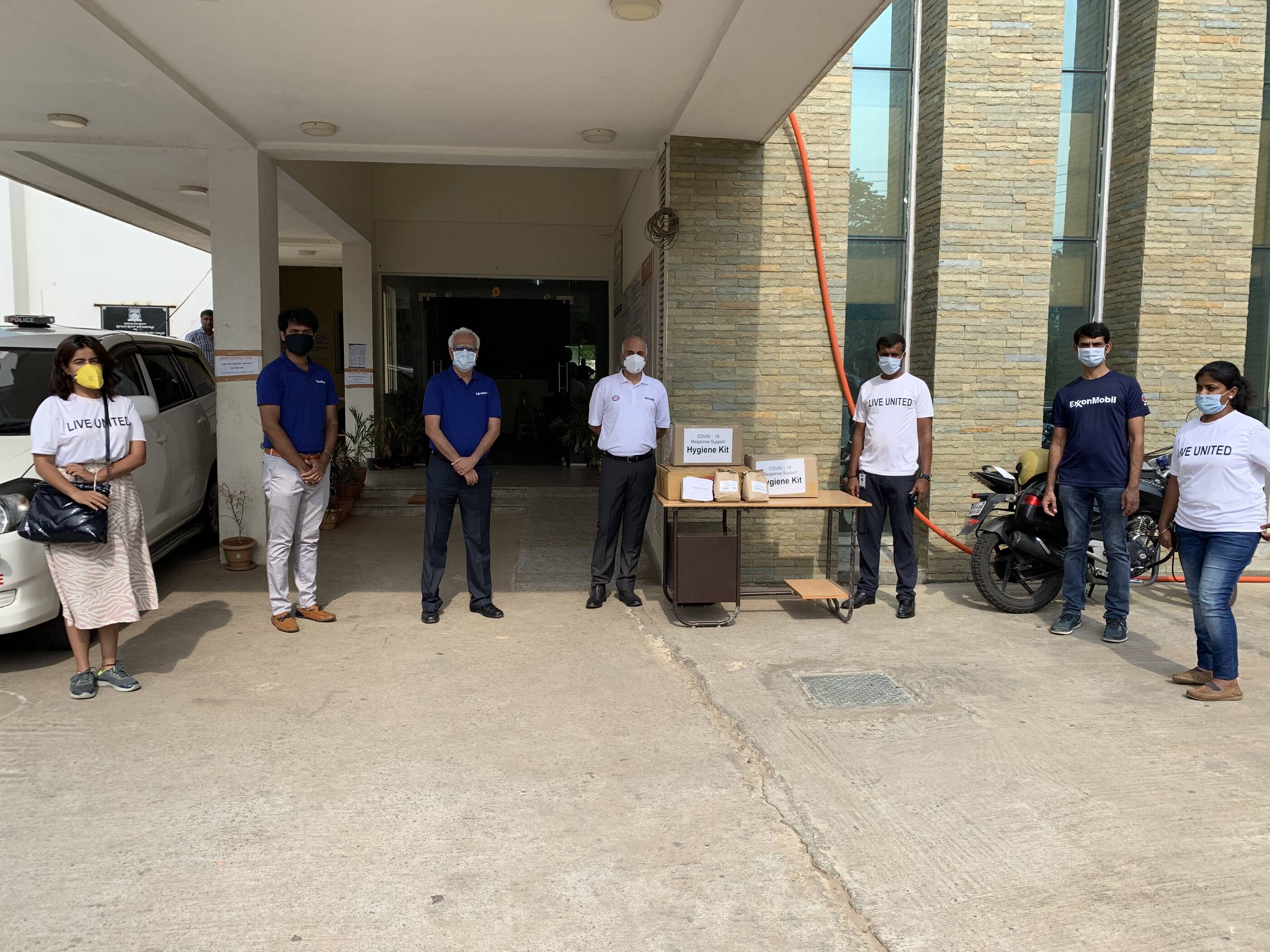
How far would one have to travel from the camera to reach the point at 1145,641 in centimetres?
584

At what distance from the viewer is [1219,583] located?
4.66 metres

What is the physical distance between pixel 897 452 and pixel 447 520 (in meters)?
3.08

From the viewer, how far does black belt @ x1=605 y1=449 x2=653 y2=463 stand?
6281 mm

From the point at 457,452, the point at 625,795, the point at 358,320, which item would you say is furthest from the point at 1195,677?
the point at 358,320

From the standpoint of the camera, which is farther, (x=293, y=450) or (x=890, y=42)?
(x=890, y=42)

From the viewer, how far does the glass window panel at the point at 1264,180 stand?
8.80m

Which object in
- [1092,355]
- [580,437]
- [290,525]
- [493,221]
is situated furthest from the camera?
[493,221]

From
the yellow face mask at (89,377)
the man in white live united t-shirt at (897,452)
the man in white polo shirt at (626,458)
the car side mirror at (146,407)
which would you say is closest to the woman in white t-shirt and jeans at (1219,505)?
the man in white live united t-shirt at (897,452)

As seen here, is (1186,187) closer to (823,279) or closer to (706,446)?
(823,279)

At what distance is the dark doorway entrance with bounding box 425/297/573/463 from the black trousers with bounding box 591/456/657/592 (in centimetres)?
634

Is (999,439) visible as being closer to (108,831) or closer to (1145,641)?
(1145,641)

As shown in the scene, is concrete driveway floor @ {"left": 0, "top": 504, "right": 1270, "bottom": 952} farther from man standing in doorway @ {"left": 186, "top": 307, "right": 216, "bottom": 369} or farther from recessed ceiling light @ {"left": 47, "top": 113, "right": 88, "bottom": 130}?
man standing in doorway @ {"left": 186, "top": 307, "right": 216, "bottom": 369}

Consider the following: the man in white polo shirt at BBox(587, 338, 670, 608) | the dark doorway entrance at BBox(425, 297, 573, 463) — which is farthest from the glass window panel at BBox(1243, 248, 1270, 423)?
the dark doorway entrance at BBox(425, 297, 573, 463)

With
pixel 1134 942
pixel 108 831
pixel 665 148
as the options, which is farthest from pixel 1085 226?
pixel 108 831
